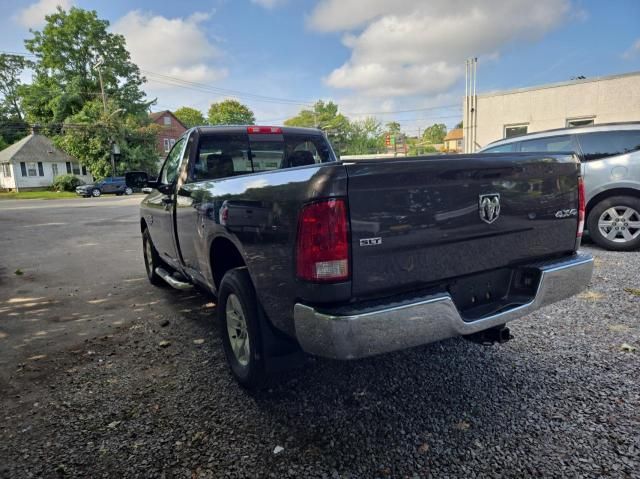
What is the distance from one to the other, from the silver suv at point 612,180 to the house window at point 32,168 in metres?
47.2

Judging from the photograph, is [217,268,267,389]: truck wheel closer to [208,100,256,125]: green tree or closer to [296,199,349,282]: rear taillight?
[296,199,349,282]: rear taillight

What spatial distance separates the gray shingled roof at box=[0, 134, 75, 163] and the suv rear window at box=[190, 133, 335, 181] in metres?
45.7

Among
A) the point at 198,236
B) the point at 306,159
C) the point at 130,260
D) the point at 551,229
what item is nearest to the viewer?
the point at 551,229

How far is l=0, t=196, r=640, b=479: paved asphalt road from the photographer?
216cm

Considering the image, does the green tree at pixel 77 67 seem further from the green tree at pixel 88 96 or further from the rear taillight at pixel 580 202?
the rear taillight at pixel 580 202

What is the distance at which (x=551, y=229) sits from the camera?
2756mm

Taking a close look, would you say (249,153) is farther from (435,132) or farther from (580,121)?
(435,132)

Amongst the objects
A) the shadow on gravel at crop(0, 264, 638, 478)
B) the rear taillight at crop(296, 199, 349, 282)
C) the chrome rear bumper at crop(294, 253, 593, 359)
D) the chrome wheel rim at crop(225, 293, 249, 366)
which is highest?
the rear taillight at crop(296, 199, 349, 282)

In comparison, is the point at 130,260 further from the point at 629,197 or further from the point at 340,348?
the point at 629,197

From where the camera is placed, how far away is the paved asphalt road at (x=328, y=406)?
216 centimetres

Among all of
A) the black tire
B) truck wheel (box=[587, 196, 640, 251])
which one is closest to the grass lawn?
the black tire

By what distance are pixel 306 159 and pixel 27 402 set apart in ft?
Result: 10.2

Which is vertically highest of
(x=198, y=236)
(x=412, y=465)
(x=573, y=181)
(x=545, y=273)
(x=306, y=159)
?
(x=306, y=159)

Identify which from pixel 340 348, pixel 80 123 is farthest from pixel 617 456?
pixel 80 123
